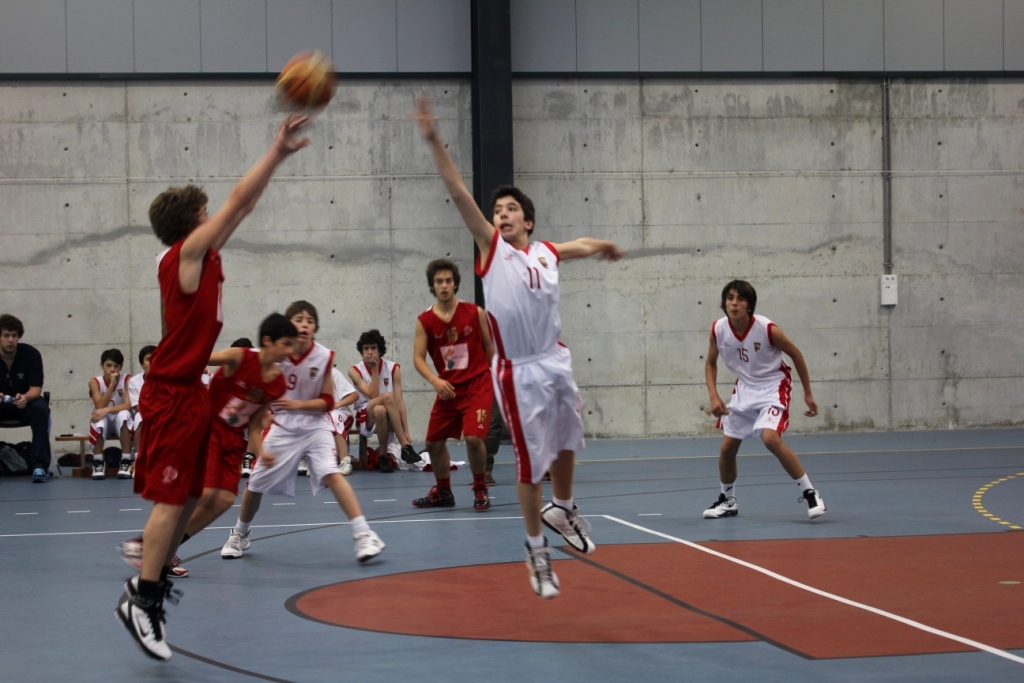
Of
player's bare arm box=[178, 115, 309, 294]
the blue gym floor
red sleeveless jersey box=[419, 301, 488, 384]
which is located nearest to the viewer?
the blue gym floor

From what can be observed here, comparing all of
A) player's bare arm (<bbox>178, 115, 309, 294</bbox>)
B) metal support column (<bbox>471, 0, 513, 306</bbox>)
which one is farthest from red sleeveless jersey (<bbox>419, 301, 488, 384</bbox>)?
metal support column (<bbox>471, 0, 513, 306</bbox>)

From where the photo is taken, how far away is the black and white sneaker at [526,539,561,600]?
4578 millimetres

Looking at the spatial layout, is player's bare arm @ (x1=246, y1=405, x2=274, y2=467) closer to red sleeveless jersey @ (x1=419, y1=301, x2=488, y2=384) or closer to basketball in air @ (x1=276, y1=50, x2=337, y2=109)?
basketball in air @ (x1=276, y1=50, x2=337, y2=109)

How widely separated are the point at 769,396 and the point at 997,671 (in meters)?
3.94

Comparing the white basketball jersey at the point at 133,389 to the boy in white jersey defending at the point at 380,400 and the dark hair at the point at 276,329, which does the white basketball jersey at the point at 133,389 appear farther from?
the dark hair at the point at 276,329

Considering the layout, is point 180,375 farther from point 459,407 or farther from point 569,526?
point 459,407

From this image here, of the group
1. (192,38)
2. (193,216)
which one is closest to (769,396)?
(193,216)

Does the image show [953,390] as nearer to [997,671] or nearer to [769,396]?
[769,396]

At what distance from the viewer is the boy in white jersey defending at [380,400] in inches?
453

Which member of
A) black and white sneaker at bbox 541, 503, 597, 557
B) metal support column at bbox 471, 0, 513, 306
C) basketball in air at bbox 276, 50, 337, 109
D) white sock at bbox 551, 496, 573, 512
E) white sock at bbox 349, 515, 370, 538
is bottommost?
white sock at bbox 349, 515, 370, 538

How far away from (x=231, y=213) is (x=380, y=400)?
300 inches

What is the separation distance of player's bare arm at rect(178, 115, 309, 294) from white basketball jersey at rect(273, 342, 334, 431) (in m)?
2.40

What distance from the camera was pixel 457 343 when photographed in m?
8.30

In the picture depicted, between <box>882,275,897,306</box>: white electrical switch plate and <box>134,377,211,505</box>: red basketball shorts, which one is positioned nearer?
<box>134,377,211,505</box>: red basketball shorts
